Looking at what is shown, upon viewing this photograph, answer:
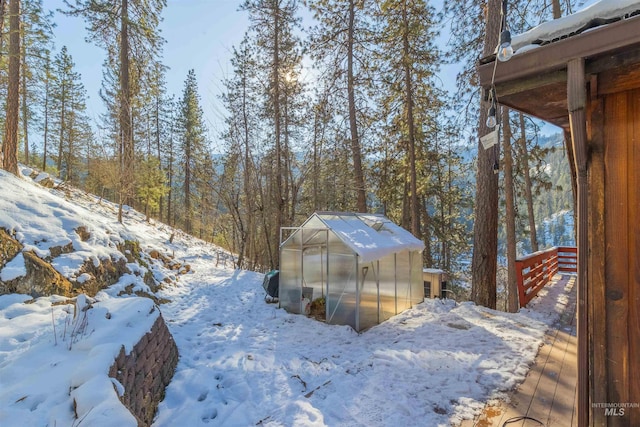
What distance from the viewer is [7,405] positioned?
2.13m

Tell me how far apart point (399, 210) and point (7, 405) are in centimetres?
1372

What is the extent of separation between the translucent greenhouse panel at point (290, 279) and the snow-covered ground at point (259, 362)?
37.4 inches

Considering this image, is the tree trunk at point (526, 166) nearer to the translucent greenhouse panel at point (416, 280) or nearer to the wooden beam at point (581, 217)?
the translucent greenhouse panel at point (416, 280)

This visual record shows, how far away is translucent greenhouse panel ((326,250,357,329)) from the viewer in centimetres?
606

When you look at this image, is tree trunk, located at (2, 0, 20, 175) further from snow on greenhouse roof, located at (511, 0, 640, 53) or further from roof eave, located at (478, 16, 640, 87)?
snow on greenhouse roof, located at (511, 0, 640, 53)

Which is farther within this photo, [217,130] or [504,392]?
[217,130]

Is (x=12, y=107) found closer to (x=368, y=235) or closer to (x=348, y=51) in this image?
(x=368, y=235)

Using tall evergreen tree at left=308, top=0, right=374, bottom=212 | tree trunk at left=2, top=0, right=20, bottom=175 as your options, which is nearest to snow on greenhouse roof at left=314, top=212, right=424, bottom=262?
tall evergreen tree at left=308, top=0, right=374, bottom=212

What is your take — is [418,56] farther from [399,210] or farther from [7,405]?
[7,405]

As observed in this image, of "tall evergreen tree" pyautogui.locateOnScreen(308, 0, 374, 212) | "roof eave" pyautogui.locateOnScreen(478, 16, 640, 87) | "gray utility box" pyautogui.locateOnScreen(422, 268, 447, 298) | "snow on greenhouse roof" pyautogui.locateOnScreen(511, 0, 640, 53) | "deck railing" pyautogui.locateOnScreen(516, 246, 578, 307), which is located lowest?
"gray utility box" pyautogui.locateOnScreen(422, 268, 447, 298)

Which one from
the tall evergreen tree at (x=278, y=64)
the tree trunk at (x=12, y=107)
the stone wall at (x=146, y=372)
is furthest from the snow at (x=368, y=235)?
the tree trunk at (x=12, y=107)

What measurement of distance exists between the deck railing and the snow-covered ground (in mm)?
403

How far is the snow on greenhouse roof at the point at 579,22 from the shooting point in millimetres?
1443

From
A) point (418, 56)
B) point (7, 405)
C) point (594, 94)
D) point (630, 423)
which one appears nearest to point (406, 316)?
point (630, 423)
